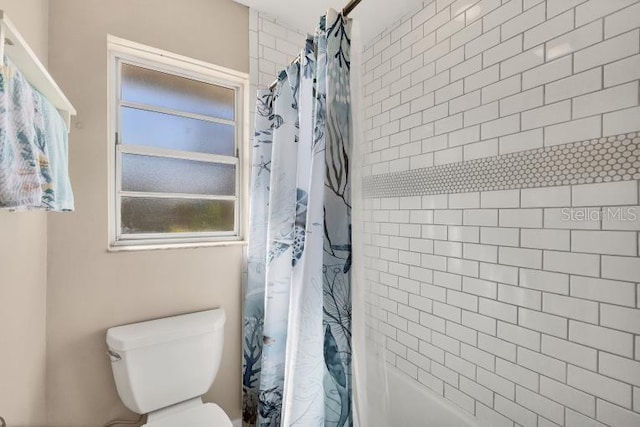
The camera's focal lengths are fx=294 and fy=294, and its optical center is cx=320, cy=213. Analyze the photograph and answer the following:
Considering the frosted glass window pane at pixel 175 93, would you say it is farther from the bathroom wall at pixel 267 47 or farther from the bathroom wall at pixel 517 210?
the bathroom wall at pixel 517 210

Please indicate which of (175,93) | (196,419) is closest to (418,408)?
(196,419)

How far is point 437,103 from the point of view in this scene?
5.49ft

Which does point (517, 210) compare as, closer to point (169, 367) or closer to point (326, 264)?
point (326, 264)

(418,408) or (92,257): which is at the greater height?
(92,257)

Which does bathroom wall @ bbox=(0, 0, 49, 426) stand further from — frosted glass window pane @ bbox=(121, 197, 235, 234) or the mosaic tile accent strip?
the mosaic tile accent strip

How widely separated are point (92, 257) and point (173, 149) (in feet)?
2.28

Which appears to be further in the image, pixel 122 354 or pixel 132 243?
pixel 132 243

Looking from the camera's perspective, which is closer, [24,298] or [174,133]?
[24,298]

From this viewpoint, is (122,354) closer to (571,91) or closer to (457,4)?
(571,91)

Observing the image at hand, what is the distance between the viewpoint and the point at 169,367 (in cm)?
142

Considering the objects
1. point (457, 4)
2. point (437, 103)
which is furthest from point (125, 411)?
point (457, 4)

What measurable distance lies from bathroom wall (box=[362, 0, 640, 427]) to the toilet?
94cm

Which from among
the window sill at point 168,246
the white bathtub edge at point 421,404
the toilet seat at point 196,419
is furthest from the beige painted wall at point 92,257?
the white bathtub edge at point 421,404

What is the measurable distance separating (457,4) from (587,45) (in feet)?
2.41
